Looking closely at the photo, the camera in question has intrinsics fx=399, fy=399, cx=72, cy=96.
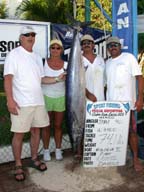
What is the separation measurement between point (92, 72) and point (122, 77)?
379 millimetres

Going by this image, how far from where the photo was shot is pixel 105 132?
486 centimetres

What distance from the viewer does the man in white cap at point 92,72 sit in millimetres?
4848

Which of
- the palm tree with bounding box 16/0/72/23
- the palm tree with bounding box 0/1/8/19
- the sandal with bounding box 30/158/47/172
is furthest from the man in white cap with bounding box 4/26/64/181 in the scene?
the palm tree with bounding box 0/1/8/19

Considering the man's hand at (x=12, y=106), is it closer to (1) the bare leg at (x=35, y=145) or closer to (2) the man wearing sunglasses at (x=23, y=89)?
(2) the man wearing sunglasses at (x=23, y=89)

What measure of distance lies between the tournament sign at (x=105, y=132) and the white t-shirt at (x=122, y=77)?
108 mm

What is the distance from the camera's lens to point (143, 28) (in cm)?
662

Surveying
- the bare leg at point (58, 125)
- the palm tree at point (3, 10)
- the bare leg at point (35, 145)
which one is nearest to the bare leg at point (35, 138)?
the bare leg at point (35, 145)

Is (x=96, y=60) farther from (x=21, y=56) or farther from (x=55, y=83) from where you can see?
(x=21, y=56)

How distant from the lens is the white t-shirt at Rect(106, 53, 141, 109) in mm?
4699

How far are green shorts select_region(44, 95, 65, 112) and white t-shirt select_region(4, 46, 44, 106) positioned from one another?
333mm

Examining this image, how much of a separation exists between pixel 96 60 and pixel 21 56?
98cm

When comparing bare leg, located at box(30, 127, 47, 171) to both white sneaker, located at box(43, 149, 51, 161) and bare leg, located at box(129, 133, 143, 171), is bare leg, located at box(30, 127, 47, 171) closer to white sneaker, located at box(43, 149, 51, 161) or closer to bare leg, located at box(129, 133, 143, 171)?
white sneaker, located at box(43, 149, 51, 161)

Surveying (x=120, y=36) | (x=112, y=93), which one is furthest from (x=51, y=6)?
(x=112, y=93)

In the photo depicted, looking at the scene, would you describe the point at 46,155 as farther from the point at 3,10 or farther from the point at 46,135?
the point at 3,10
